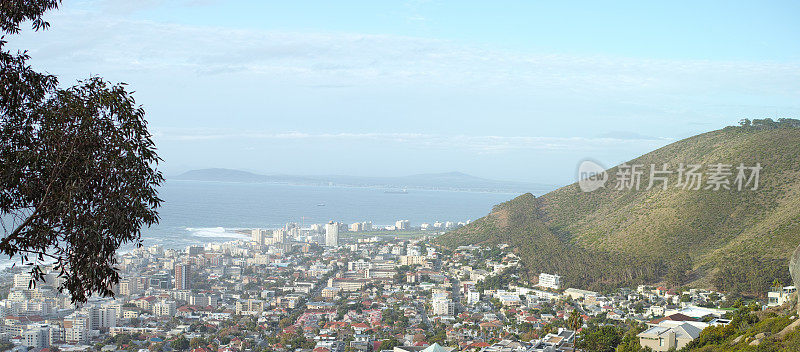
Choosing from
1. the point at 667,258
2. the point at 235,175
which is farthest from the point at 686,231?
the point at 235,175

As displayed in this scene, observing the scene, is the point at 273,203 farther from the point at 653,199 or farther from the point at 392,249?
the point at 653,199

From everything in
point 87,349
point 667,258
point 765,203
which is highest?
point 765,203

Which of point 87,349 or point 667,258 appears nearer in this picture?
point 87,349

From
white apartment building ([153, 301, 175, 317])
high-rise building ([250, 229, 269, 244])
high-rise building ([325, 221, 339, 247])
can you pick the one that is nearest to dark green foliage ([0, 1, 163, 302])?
white apartment building ([153, 301, 175, 317])

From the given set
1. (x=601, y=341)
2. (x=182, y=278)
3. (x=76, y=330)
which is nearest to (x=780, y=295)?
(x=601, y=341)

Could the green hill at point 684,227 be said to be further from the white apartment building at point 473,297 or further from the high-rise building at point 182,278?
the high-rise building at point 182,278

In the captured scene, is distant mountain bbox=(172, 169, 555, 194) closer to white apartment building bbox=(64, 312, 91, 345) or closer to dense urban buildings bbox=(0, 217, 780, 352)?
dense urban buildings bbox=(0, 217, 780, 352)
